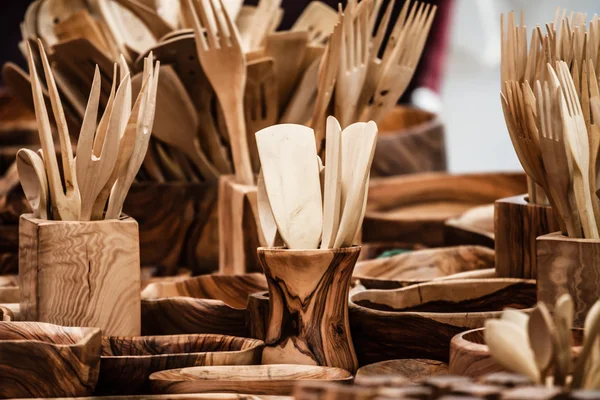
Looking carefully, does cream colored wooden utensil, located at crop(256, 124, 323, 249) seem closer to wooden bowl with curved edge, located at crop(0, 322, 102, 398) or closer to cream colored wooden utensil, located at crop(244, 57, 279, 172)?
wooden bowl with curved edge, located at crop(0, 322, 102, 398)

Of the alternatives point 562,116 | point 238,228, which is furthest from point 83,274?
point 562,116

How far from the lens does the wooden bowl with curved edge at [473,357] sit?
390mm

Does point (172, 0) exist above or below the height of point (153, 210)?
above

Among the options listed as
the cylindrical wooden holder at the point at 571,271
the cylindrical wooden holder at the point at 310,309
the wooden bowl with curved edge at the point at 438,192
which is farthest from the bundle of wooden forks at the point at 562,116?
the wooden bowl with curved edge at the point at 438,192

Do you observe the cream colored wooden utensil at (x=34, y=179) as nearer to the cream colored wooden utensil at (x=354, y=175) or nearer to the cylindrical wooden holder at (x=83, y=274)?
the cylindrical wooden holder at (x=83, y=274)

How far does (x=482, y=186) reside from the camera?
1.10 metres

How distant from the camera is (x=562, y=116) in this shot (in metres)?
0.46

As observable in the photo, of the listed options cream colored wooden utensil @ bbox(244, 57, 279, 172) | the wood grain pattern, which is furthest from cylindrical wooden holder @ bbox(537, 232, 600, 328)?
the wood grain pattern

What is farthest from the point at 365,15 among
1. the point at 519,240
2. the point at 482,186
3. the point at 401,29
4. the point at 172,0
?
the point at 482,186

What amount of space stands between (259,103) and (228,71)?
0.27 ft

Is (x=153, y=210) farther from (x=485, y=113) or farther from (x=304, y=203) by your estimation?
(x=485, y=113)

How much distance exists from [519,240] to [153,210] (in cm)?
36

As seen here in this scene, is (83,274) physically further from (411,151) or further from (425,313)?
(411,151)

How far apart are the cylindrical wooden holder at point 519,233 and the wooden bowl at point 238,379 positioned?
202 mm
